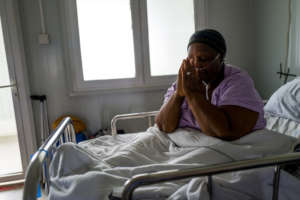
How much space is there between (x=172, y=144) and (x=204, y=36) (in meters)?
0.55

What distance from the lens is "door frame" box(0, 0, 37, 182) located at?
2.03 m

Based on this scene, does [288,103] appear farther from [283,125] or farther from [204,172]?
[204,172]

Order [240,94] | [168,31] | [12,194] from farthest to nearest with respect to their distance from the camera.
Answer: [168,31] → [12,194] → [240,94]

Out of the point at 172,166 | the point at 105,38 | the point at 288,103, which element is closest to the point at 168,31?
the point at 105,38

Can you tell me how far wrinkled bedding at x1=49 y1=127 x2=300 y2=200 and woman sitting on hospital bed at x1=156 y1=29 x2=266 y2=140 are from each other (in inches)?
2.4

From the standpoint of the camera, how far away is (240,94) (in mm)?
952

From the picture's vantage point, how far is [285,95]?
1.51m

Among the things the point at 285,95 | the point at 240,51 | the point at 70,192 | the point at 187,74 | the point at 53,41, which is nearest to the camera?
the point at 70,192

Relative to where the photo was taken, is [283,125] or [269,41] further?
[269,41]

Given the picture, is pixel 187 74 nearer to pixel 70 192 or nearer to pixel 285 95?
pixel 70 192

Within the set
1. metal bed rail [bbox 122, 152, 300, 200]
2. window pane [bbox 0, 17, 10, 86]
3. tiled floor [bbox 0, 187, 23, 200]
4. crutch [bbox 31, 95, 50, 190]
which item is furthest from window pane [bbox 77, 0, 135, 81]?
metal bed rail [bbox 122, 152, 300, 200]

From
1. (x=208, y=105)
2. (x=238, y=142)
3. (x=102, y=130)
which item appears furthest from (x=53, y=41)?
(x=238, y=142)

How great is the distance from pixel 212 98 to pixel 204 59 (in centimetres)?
20

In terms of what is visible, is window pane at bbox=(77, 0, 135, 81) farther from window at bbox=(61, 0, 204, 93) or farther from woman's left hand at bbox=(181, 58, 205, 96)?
woman's left hand at bbox=(181, 58, 205, 96)
